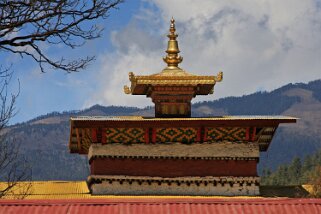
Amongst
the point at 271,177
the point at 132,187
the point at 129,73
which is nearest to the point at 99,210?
the point at 132,187

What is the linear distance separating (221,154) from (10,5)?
1356 cm

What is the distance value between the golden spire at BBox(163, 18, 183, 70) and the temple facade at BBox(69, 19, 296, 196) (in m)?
3.55

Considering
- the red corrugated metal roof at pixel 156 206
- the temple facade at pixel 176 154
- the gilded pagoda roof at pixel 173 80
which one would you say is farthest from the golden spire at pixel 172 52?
the red corrugated metal roof at pixel 156 206

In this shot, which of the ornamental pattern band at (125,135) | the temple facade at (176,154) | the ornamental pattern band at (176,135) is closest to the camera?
the temple facade at (176,154)

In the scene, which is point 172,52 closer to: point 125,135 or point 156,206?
point 125,135

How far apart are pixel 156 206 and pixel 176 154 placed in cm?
1154

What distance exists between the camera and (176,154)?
90.4 feet

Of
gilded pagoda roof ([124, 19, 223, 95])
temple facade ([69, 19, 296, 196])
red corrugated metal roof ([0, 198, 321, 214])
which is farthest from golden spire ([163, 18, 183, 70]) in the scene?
red corrugated metal roof ([0, 198, 321, 214])

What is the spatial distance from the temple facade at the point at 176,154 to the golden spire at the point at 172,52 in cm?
355

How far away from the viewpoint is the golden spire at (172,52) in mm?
30781

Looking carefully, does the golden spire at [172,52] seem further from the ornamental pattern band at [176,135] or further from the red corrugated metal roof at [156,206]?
the red corrugated metal roof at [156,206]

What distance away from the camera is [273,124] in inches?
1080

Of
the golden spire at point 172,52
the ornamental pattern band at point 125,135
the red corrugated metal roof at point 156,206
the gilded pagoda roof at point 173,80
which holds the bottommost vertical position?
the red corrugated metal roof at point 156,206

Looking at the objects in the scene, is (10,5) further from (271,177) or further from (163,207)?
(271,177)
